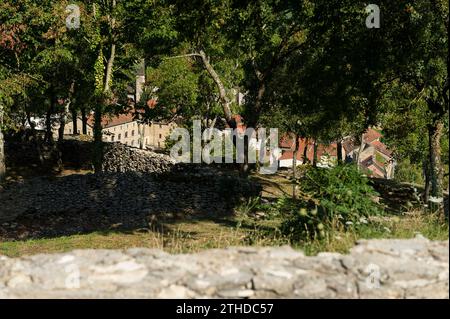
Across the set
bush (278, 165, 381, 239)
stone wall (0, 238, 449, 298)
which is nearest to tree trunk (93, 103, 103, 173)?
bush (278, 165, 381, 239)

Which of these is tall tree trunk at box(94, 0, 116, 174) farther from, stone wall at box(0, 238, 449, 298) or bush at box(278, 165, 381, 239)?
stone wall at box(0, 238, 449, 298)

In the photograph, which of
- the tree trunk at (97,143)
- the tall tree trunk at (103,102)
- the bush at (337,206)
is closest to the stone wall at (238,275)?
the bush at (337,206)

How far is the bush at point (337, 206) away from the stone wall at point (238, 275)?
1.87 metres

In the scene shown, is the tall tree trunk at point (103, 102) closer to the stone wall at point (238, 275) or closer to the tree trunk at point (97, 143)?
the tree trunk at point (97, 143)

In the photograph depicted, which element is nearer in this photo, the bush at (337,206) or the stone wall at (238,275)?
the stone wall at (238,275)

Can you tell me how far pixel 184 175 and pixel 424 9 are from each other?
14.7 meters

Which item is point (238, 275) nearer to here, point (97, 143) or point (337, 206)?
point (337, 206)

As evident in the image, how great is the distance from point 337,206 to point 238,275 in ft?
11.0

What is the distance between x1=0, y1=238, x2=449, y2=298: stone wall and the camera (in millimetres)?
6445

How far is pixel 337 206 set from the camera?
9180 mm

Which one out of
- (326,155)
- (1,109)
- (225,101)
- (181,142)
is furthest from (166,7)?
(181,142)

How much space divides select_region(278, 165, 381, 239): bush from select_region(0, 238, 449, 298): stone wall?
6.13 feet

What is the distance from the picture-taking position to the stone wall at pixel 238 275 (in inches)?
254
